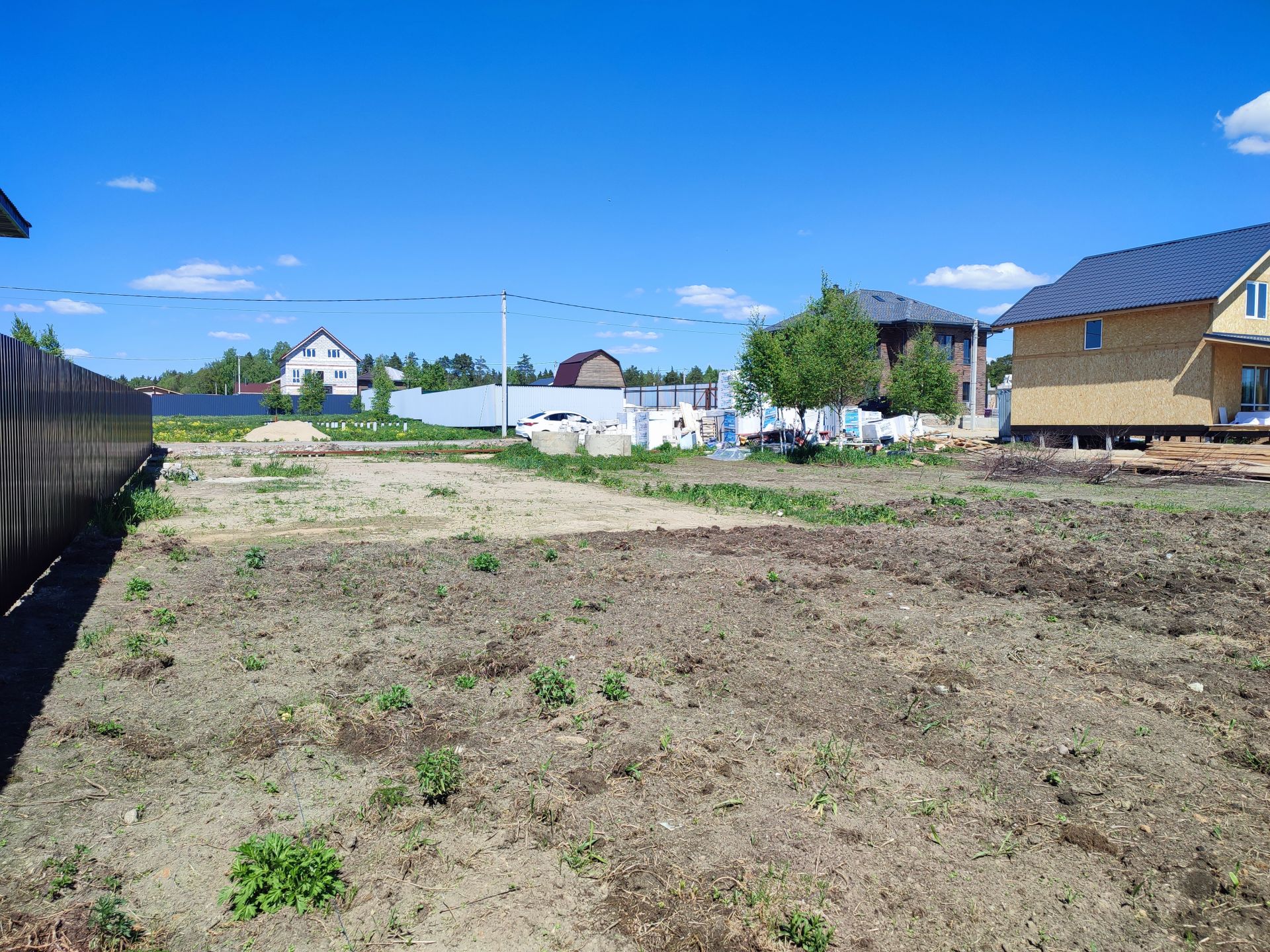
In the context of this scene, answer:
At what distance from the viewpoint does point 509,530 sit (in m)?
12.1

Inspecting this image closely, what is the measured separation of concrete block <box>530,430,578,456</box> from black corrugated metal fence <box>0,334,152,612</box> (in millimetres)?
15124

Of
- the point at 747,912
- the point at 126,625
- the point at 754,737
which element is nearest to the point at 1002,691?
the point at 754,737

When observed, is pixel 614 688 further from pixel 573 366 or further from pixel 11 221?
pixel 573 366

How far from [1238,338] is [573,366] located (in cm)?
5303

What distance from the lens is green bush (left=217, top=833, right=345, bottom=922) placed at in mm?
3018

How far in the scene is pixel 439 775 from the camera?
388cm

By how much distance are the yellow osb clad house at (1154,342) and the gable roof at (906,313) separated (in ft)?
54.9

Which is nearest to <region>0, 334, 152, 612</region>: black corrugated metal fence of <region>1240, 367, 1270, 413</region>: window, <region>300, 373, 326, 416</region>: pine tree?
<region>1240, 367, 1270, 413</region>: window

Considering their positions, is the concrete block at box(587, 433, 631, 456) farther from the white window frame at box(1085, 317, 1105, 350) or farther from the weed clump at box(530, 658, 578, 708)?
the weed clump at box(530, 658, 578, 708)

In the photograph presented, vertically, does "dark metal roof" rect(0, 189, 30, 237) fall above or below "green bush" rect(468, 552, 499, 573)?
above

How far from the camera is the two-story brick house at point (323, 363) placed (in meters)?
90.4

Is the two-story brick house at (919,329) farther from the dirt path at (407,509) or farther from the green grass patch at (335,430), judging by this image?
the dirt path at (407,509)

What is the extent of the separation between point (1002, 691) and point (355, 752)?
13.1 feet

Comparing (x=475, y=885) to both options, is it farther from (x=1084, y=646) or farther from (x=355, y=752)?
(x=1084, y=646)
